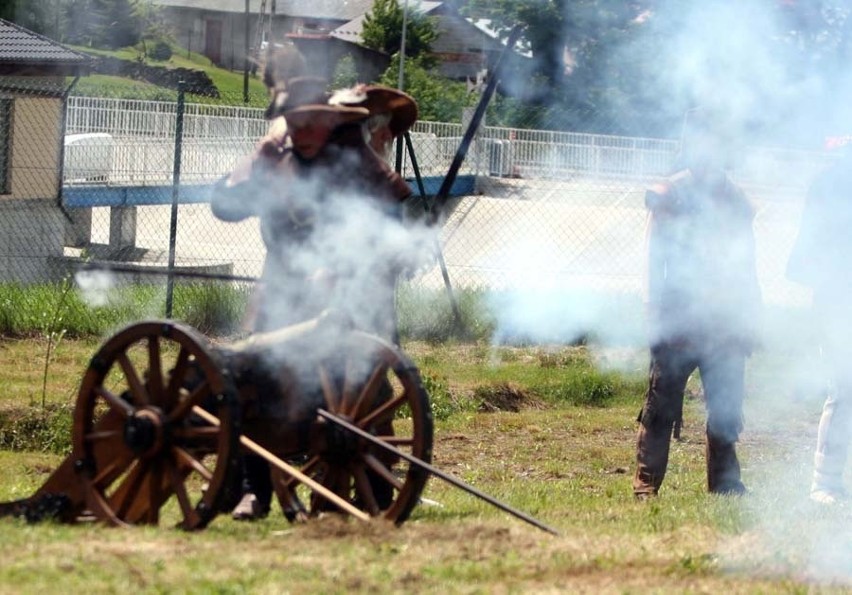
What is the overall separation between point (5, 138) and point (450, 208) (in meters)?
5.66

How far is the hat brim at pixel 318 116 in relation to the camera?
6.24m

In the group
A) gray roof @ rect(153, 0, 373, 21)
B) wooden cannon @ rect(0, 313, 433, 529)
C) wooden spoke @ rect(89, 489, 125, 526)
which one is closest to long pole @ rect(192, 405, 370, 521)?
wooden cannon @ rect(0, 313, 433, 529)

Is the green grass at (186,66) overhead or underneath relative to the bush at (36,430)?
overhead

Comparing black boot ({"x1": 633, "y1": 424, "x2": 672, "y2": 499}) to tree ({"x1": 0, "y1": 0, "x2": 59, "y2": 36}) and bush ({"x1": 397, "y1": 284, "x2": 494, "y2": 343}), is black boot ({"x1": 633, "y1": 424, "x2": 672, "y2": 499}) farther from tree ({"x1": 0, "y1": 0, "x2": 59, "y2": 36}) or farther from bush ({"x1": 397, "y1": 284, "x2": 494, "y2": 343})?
tree ({"x1": 0, "y1": 0, "x2": 59, "y2": 36})

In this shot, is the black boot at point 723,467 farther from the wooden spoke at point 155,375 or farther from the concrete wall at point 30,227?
the concrete wall at point 30,227

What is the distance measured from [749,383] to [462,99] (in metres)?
16.6

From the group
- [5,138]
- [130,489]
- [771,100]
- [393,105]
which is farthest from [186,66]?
[130,489]

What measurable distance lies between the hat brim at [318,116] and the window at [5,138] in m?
13.0

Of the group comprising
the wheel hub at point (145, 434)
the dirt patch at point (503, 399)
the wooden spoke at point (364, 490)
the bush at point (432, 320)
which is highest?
the wheel hub at point (145, 434)

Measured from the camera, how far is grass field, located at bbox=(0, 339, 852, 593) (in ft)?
16.0

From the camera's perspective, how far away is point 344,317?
19.9ft

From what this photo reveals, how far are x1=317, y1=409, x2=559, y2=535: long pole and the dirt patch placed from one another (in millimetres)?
5320

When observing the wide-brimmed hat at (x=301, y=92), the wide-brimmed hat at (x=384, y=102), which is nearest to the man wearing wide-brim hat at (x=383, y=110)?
the wide-brimmed hat at (x=384, y=102)

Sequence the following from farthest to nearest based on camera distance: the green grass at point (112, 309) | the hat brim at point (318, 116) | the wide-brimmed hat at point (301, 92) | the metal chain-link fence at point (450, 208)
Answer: the metal chain-link fence at point (450, 208) → the green grass at point (112, 309) → the wide-brimmed hat at point (301, 92) → the hat brim at point (318, 116)
